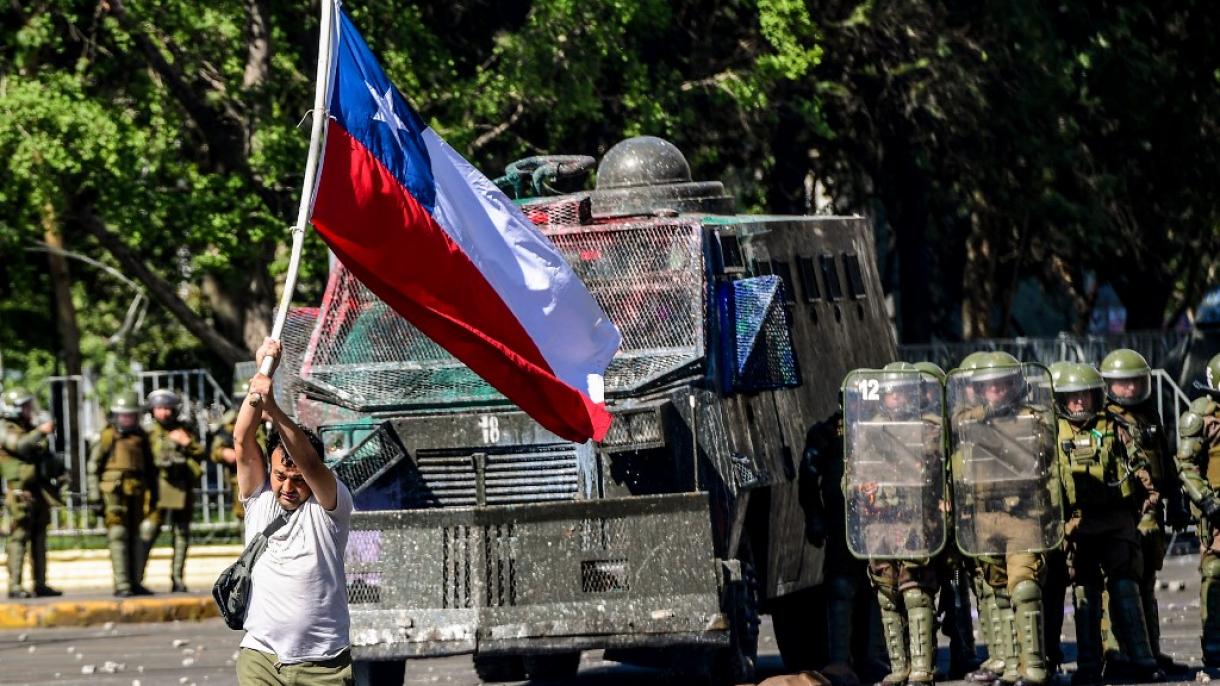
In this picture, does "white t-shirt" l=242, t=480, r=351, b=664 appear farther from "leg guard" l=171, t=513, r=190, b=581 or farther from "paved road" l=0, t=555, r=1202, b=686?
"leg guard" l=171, t=513, r=190, b=581

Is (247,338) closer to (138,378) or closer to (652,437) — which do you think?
(138,378)

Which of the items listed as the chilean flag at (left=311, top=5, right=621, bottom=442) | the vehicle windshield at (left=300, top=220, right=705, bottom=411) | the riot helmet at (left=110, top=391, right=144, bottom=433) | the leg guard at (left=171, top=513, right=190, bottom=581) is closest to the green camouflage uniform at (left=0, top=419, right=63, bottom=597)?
the riot helmet at (left=110, top=391, right=144, bottom=433)

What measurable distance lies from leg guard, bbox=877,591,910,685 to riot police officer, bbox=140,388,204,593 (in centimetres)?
942

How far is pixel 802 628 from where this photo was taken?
47.5 feet

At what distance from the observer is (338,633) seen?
8164mm

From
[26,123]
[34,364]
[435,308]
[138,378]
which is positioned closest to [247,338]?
[138,378]

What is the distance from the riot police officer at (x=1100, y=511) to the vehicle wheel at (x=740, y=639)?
6.06ft

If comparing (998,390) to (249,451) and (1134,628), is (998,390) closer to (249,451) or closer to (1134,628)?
(1134,628)

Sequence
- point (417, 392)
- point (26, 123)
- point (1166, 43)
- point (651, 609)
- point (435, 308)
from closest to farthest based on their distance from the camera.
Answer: point (435, 308) → point (651, 609) → point (417, 392) → point (26, 123) → point (1166, 43)

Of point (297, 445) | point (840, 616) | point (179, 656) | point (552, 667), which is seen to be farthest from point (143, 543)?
point (297, 445)

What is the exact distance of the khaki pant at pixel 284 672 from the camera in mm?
8031

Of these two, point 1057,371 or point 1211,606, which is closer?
point 1057,371

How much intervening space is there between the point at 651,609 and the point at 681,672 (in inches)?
23.0

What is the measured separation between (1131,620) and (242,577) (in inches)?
258
